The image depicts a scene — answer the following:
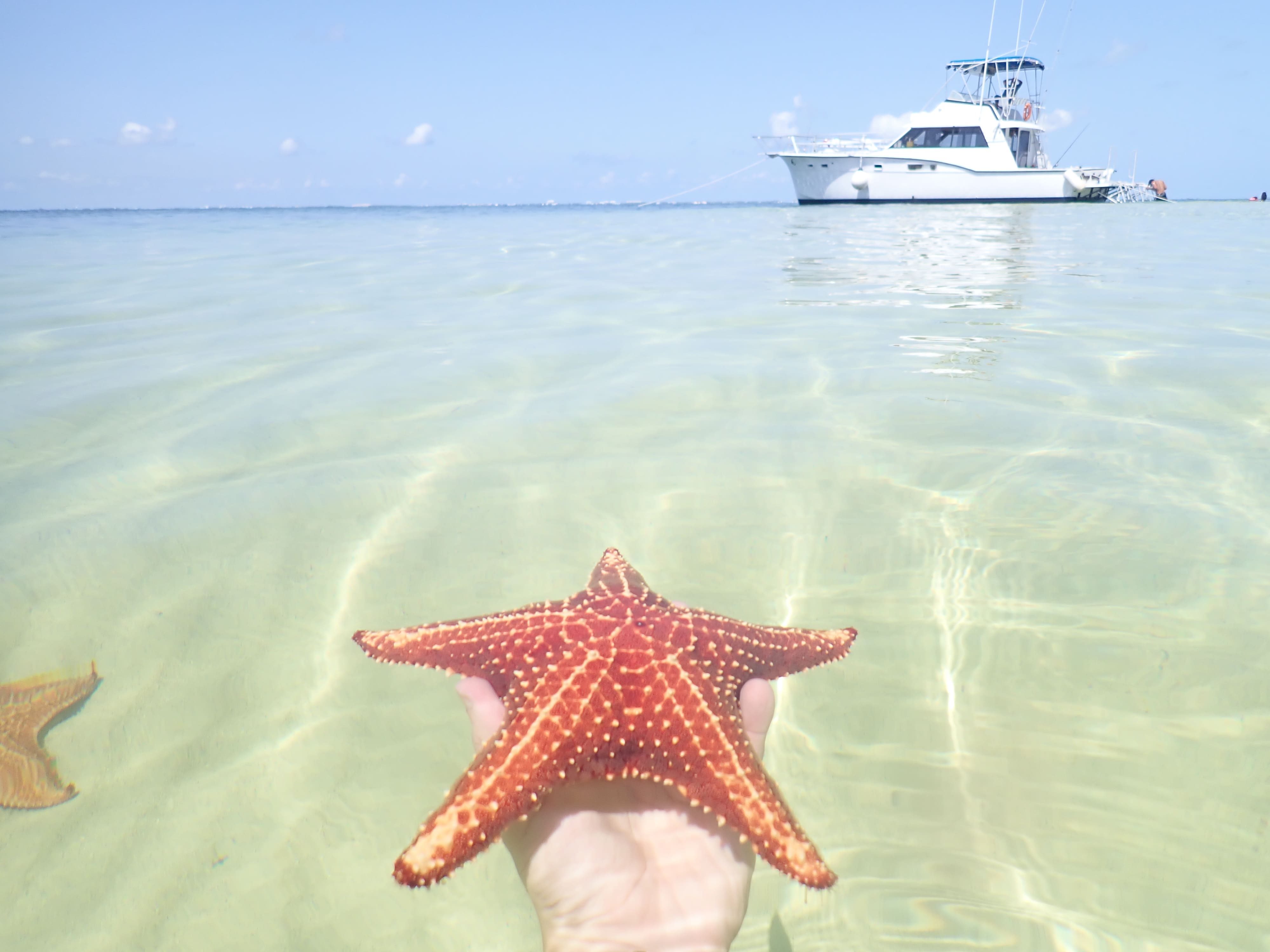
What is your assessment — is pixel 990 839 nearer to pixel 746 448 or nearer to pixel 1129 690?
pixel 1129 690

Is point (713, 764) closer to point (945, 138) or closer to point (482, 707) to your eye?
point (482, 707)

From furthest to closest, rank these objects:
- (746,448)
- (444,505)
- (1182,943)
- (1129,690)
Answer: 1. (746,448)
2. (444,505)
3. (1129,690)
4. (1182,943)

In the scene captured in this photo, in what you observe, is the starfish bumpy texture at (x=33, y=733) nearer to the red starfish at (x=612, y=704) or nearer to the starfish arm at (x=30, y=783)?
the starfish arm at (x=30, y=783)

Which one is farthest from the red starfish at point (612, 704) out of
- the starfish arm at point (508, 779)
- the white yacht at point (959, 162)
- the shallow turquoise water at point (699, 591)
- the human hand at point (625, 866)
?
the white yacht at point (959, 162)

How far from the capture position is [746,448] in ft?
16.1

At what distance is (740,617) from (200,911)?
2143 mm

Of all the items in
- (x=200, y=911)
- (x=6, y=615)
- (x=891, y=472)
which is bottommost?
(x=200, y=911)

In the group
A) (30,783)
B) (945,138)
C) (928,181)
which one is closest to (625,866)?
(30,783)

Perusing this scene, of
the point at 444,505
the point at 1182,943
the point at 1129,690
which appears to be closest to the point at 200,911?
the point at 444,505

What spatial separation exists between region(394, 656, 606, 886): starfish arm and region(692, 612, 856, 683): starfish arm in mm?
337

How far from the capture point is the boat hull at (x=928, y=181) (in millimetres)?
42469

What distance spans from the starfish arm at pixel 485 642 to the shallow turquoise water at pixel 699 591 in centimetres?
63

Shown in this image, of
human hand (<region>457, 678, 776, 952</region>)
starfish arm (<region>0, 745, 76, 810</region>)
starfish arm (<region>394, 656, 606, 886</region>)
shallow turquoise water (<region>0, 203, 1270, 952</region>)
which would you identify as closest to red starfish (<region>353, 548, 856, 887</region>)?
starfish arm (<region>394, 656, 606, 886</region>)

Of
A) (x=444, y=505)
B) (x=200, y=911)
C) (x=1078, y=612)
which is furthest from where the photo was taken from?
(x=444, y=505)
